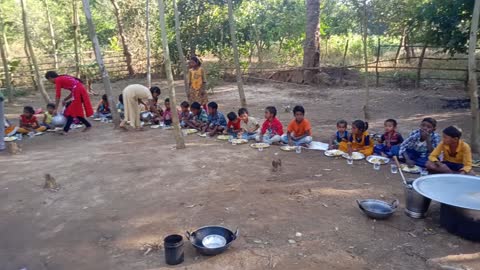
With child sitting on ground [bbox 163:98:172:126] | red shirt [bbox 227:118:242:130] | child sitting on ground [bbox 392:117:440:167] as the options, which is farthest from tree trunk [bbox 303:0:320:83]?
child sitting on ground [bbox 392:117:440:167]

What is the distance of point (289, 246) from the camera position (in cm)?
332

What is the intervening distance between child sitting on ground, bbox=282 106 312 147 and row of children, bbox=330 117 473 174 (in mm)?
473

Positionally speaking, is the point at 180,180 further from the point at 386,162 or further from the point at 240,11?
the point at 240,11

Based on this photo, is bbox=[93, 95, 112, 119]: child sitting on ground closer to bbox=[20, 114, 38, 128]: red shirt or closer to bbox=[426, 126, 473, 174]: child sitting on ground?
bbox=[20, 114, 38, 128]: red shirt

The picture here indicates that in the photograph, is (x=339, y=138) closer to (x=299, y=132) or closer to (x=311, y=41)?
(x=299, y=132)

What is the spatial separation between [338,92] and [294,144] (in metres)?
6.11

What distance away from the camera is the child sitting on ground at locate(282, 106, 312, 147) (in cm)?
631

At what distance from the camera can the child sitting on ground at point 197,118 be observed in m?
7.71

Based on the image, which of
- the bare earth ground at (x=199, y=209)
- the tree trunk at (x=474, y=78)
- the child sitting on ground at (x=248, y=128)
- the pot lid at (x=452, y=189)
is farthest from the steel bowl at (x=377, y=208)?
the child sitting on ground at (x=248, y=128)

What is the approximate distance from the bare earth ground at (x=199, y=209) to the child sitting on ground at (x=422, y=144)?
46 centimetres

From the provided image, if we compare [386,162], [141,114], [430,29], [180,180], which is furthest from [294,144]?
[430,29]

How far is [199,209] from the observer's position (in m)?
4.11

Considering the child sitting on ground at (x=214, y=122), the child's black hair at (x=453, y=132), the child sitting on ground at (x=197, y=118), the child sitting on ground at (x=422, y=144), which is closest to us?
the child's black hair at (x=453, y=132)

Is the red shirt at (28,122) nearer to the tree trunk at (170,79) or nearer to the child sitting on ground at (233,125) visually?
the tree trunk at (170,79)
